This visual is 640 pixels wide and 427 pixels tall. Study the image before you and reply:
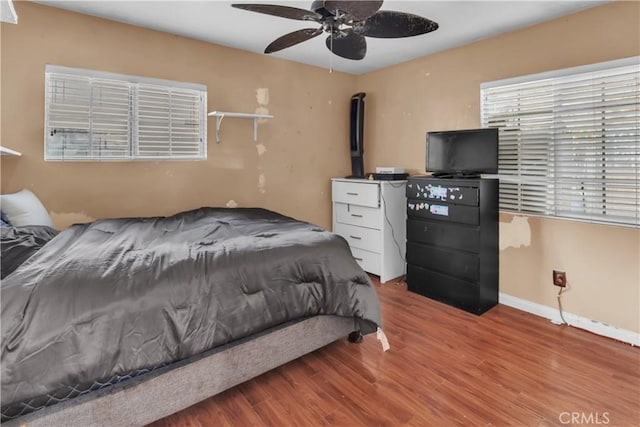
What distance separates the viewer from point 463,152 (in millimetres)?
3027

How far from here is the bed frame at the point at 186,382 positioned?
4.40 feet

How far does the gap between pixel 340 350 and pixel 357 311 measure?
368mm

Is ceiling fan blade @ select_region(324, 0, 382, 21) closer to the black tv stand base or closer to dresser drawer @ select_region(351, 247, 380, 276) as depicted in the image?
the black tv stand base

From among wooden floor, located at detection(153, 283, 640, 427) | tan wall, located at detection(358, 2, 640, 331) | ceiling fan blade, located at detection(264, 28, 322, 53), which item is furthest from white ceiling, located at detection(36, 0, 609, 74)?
wooden floor, located at detection(153, 283, 640, 427)

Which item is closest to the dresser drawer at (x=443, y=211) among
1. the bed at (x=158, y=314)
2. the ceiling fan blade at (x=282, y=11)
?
the bed at (x=158, y=314)

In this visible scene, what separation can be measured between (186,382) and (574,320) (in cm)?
279

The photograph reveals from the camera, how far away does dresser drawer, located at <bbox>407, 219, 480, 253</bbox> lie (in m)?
2.82

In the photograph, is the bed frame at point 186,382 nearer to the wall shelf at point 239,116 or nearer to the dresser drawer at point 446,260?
the dresser drawer at point 446,260

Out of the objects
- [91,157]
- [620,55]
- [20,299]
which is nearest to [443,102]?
[620,55]

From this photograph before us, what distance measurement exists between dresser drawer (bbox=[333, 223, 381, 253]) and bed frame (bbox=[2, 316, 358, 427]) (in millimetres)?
1588

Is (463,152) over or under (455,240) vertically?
over

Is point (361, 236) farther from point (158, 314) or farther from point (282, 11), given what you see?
point (158, 314)

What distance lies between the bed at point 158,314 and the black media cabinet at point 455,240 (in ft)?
3.67

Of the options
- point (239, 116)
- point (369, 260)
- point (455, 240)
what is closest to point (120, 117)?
point (239, 116)
